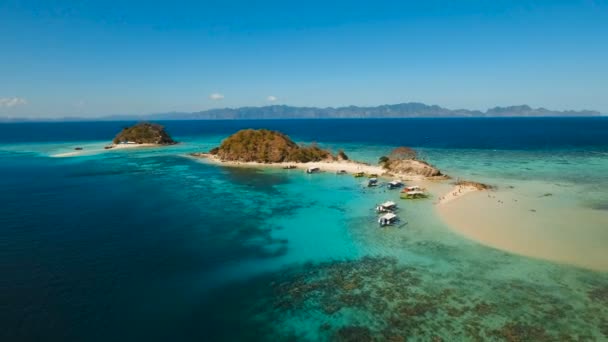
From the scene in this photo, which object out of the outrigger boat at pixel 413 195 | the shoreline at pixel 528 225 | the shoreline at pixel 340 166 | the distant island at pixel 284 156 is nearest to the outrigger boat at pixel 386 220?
the shoreline at pixel 528 225

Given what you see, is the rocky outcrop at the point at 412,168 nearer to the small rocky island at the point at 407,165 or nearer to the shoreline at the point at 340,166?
the small rocky island at the point at 407,165

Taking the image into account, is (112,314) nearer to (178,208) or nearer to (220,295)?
(220,295)

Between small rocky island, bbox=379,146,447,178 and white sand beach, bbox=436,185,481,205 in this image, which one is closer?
white sand beach, bbox=436,185,481,205

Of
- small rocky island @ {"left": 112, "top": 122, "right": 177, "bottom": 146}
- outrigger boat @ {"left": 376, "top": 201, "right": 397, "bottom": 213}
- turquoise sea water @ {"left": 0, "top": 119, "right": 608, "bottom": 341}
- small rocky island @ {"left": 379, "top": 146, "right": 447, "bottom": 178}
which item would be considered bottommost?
turquoise sea water @ {"left": 0, "top": 119, "right": 608, "bottom": 341}

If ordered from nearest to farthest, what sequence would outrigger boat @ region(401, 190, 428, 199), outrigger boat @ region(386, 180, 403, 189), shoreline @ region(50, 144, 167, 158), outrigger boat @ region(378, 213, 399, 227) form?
outrigger boat @ region(378, 213, 399, 227) → outrigger boat @ region(401, 190, 428, 199) → outrigger boat @ region(386, 180, 403, 189) → shoreline @ region(50, 144, 167, 158)

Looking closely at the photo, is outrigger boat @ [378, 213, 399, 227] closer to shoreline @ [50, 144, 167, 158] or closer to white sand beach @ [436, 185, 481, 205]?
white sand beach @ [436, 185, 481, 205]

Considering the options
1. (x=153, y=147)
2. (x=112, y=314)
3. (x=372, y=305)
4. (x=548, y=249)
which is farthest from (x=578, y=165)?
(x=153, y=147)

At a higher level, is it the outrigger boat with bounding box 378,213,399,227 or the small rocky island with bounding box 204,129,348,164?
the small rocky island with bounding box 204,129,348,164

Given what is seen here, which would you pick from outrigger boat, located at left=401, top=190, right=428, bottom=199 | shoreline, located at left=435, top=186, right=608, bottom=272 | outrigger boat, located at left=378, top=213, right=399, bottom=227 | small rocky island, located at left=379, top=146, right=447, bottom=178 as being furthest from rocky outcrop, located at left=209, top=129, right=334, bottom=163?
outrigger boat, located at left=378, top=213, right=399, bottom=227

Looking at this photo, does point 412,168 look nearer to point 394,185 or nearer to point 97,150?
point 394,185
